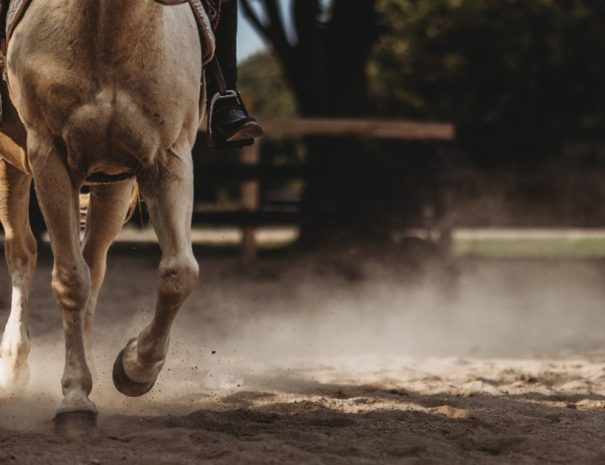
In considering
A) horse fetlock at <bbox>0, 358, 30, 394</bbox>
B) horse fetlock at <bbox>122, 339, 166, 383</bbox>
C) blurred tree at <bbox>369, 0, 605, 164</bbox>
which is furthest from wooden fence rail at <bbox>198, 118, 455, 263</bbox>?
horse fetlock at <bbox>122, 339, 166, 383</bbox>

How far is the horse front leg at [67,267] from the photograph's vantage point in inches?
172

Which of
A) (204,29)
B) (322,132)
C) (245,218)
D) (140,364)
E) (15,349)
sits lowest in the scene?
(245,218)

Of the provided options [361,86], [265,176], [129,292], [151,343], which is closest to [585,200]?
[361,86]

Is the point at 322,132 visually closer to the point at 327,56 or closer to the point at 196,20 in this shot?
the point at 327,56

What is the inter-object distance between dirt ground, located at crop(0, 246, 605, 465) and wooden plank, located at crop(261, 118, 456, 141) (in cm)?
235

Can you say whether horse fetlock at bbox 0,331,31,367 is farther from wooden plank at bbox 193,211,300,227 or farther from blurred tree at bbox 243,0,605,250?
wooden plank at bbox 193,211,300,227

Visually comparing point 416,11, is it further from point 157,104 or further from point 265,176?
point 157,104

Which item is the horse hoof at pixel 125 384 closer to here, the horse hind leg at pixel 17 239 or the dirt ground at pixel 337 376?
the dirt ground at pixel 337 376

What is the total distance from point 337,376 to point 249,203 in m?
8.10

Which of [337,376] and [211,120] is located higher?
[211,120]

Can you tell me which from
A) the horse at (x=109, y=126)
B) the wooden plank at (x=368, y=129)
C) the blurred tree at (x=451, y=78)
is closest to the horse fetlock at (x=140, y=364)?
the horse at (x=109, y=126)

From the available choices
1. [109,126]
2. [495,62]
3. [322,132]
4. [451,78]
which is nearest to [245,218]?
[322,132]

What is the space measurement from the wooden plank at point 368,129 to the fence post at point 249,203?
65 cm

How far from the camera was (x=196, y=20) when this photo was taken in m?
4.56
